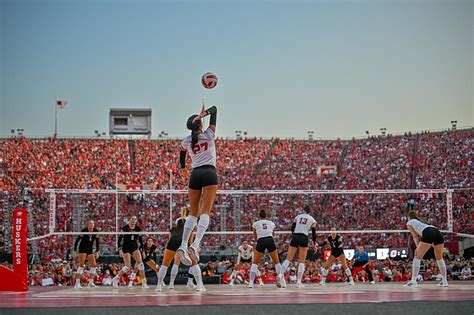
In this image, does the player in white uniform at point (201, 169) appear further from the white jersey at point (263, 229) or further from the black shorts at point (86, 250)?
the black shorts at point (86, 250)

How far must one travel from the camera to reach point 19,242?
1427 cm

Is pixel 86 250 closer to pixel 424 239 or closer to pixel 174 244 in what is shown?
pixel 174 244

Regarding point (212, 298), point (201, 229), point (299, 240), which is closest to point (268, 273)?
point (299, 240)

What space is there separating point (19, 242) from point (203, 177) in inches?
250

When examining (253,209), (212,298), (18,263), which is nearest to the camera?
(212,298)

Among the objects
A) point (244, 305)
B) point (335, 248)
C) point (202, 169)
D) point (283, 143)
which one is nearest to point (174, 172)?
point (283, 143)

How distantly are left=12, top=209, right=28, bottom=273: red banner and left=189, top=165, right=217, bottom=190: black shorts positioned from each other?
19.2ft

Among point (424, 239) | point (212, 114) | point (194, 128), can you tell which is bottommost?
point (424, 239)

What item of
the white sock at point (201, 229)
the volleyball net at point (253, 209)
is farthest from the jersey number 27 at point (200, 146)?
the volleyball net at point (253, 209)

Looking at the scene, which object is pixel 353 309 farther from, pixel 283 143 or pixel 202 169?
pixel 283 143

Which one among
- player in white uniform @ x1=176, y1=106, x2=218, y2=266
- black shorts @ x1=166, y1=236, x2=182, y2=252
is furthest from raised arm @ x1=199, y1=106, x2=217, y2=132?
black shorts @ x1=166, y1=236, x2=182, y2=252

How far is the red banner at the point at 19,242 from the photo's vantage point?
14062 mm

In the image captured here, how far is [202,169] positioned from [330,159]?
36.9 m

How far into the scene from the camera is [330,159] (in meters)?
46.1
